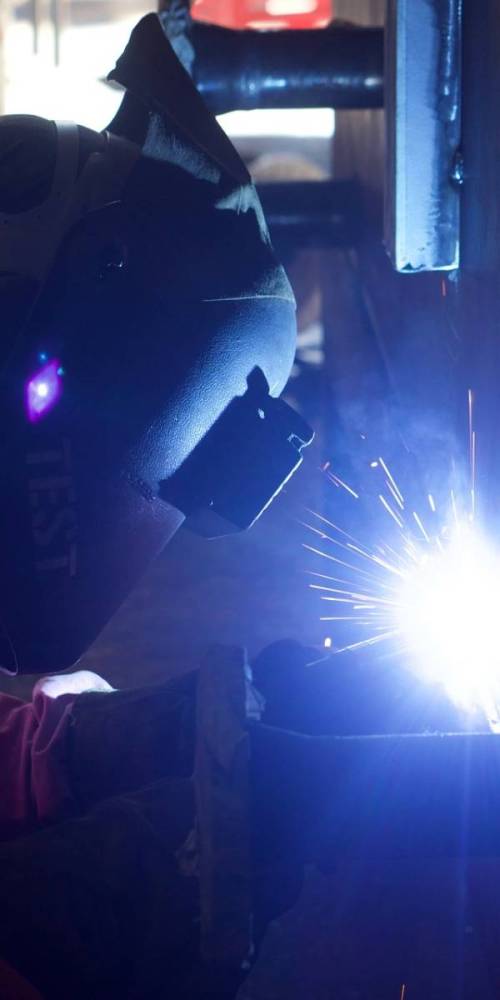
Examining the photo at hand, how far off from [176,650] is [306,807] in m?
1.36

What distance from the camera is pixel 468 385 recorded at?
163 centimetres

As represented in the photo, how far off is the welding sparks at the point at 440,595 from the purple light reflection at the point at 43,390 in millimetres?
558

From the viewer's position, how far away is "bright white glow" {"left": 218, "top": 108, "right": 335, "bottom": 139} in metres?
5.42

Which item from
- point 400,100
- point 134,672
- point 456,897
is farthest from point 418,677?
point 134,672

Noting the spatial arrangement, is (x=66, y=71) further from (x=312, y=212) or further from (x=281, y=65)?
(x=281, y=65)

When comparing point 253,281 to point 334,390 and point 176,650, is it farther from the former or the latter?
point 334,390

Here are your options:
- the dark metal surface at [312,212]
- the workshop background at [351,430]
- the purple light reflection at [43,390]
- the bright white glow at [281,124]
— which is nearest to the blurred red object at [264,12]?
the workshop background at [351,430]

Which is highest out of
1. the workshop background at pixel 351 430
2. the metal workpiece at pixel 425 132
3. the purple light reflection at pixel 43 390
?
the metal workpiece at pixel 425 132

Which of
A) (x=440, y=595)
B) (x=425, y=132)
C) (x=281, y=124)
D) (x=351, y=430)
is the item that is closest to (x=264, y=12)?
(x=281, y=124)

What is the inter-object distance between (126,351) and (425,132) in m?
0.55

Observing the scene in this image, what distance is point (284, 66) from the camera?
7.09 feet

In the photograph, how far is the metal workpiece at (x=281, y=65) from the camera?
7.02ft

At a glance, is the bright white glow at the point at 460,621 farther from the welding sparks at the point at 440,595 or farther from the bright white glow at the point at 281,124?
the bright white glow at the point at 281,124

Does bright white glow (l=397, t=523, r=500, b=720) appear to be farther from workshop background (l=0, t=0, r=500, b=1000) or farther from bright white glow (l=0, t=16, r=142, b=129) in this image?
bright white glow (l=0, t=16, r=142, b=129)
